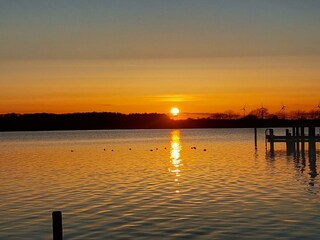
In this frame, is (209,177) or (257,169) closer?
(209,177)

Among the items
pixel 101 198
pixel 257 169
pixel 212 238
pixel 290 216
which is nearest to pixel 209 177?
pixel 257 169

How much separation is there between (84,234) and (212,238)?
500 centimetres

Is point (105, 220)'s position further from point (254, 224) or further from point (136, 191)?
point (136, 191)

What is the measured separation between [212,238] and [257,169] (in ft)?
92.5

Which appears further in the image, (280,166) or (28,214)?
(280,166)

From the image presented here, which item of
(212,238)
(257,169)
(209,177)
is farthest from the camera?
(257,169)

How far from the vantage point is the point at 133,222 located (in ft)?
73.1

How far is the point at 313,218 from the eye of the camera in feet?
73.9

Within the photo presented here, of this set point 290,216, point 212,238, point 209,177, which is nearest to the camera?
point 212,238

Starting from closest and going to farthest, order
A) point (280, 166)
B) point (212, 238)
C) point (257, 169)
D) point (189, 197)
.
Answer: point (212, 238) < point (189, 197) < point (257, 169) < point (280, 166)

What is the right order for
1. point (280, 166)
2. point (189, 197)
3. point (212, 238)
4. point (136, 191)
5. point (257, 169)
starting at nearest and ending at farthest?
point (212, 238), point (189, 197), point (136, 191), point (257, 169), point (280, 166)

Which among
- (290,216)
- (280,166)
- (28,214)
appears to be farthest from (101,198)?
(280,166)

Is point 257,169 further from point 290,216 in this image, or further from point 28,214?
point 28,214

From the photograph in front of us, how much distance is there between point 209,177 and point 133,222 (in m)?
18.0
